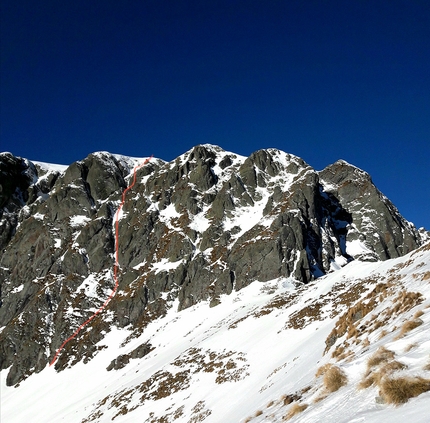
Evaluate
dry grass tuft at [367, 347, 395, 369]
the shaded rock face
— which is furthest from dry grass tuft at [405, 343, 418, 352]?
the shaded rock face

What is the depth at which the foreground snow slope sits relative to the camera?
7.40m

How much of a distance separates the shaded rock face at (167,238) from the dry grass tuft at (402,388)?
205ft

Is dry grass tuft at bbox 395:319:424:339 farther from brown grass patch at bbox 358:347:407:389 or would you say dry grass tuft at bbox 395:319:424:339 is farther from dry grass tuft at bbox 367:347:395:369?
dry grass tuft at bbox 367:347:395:369

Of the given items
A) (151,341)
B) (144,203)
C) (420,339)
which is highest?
(144,203)

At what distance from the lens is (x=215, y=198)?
317 feet

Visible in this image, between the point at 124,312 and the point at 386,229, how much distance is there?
66441mm

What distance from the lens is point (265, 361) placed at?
27578mm

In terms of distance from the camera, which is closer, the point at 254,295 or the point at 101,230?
the point at 254,295

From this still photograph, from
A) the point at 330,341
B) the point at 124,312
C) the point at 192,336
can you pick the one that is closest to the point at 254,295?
the point at 192,336

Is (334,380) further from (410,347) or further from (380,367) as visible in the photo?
(410,347)

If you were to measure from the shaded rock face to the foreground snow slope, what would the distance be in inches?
209

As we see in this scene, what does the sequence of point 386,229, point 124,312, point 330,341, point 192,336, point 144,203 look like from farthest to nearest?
point 144,203
point 386,229
point 124,312
point 192,336
point 330,341

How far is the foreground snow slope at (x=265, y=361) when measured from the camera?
24.3 ft

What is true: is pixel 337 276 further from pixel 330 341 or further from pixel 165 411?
pixel 330 341
